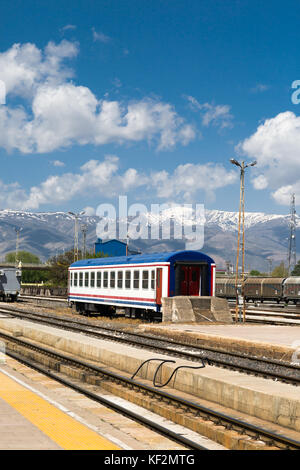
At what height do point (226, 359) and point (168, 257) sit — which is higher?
point (168, 257)

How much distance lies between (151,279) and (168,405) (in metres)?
18.9

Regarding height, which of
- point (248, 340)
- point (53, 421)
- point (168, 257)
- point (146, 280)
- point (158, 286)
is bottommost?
point (53, 421)

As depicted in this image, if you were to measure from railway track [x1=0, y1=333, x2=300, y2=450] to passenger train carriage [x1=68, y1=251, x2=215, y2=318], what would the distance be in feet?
36.9

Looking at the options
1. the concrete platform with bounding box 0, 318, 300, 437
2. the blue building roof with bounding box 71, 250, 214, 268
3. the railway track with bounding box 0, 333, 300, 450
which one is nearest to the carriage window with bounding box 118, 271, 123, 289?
the blue building roof with bounding box 71, 250, 214, 268

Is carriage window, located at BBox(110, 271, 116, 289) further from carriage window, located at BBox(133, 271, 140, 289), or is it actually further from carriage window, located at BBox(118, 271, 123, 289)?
carriage window, located at BBox(133, 271, 140, 289)

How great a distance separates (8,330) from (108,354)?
13.2 m

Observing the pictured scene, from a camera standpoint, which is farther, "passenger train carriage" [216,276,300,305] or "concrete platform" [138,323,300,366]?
"passenger train carriage" [216,276,300,305]

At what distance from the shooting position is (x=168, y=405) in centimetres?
1215

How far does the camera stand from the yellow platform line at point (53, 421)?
8.81m

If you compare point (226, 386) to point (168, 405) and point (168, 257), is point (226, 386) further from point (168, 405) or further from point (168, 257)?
point (168, 257)

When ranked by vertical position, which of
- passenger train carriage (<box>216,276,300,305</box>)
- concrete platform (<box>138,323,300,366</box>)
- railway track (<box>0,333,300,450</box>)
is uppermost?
passenger train carriage (<box>216,276,300,305</box>)

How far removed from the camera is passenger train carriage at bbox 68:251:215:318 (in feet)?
99.9

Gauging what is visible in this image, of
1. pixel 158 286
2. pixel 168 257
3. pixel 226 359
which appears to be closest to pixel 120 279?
pixel 158 286
